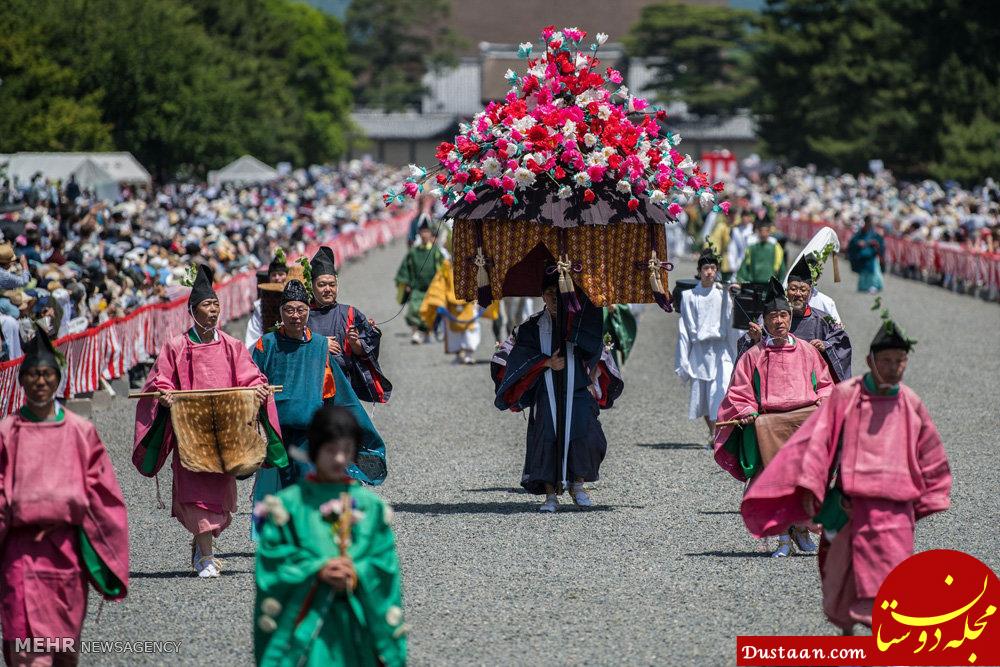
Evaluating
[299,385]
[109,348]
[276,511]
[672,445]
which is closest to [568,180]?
[299,385]

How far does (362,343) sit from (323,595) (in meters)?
4.48

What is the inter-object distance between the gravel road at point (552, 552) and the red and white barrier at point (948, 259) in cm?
1216

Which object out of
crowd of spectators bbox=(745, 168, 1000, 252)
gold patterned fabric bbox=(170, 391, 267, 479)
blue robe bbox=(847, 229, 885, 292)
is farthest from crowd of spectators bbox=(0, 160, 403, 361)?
crowd of spectators bbox=(745, 168, 1000, 252)

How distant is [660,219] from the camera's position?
1043cm

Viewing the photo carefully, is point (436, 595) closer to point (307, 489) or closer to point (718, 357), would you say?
point (307, 489)

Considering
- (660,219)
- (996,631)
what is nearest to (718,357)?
(660,219)

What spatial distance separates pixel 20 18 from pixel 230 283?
12.6 metres

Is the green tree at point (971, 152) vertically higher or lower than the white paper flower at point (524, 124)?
higher

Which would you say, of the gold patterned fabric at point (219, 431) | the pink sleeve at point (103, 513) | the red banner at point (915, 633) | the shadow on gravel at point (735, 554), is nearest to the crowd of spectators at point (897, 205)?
the shadow on gravel at point (735, 554)

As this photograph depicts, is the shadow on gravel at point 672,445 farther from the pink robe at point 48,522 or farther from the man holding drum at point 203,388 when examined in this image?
the pink robe at point 48,522

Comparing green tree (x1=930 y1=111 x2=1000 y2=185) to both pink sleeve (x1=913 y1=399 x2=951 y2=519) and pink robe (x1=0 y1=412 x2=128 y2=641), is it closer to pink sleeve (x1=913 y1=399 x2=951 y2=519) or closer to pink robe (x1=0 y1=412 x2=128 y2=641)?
pink sleeve (x1=913 y1=399 x2=951 y2=519)

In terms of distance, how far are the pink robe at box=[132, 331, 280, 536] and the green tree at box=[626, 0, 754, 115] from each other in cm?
7669

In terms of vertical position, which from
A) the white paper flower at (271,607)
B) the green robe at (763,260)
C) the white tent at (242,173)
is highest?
the white tent at (242,173)

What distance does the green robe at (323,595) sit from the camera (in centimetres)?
546
